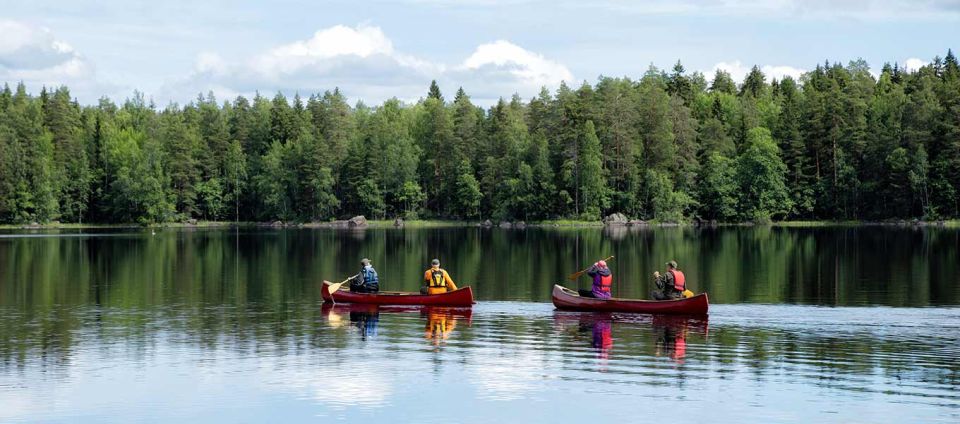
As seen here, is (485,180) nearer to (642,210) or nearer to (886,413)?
(642,210)

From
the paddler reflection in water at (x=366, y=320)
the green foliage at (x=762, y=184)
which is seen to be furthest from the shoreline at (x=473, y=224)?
the paddler reflection in water at (x=366, y=320)

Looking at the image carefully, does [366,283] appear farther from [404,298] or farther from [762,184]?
[762,184]

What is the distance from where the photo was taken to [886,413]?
916 inches

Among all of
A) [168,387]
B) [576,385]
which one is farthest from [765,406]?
[168,387]


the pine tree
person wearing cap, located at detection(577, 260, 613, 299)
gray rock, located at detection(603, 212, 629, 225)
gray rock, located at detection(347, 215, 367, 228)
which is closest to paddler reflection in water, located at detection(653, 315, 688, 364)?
person wearing cap, located at detection(577, 260, 613, 299)

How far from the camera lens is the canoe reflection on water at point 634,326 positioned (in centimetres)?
3244

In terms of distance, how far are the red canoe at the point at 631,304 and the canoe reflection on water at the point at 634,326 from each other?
9.2 inches

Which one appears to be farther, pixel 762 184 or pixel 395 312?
pixel 762 184

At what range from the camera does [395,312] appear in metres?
43.7

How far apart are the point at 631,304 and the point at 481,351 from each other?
1060 cm

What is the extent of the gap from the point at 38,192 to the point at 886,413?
154 metres

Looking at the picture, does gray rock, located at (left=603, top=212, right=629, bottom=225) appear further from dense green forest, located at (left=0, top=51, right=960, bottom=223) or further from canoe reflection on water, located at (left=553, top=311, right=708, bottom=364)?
canoe reflection on water, located at (left=553, top=311, right=708, bottom=364)

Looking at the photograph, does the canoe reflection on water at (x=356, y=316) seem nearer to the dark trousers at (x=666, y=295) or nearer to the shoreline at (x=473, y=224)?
the dark trousers at (x=666, y=295)

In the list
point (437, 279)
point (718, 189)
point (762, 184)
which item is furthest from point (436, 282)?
point (718, 189)
